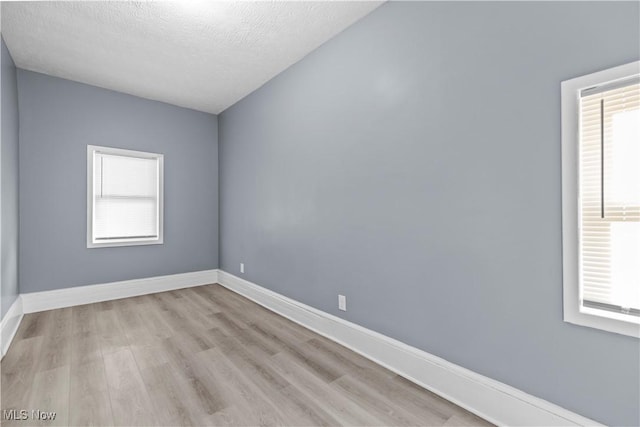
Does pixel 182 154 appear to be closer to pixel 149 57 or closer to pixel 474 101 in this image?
pixel 149 57

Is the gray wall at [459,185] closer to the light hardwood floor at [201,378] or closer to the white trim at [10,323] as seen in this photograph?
the light hardwood floor at [201,378]

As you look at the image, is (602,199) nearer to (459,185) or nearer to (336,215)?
(459,185)

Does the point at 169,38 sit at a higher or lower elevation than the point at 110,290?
higher

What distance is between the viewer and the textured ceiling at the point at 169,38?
2.30m

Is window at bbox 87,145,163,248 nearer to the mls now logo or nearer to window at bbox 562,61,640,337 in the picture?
the mls now logo

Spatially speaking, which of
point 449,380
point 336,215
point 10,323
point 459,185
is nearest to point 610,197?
point 459,185

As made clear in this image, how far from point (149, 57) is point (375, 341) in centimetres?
350

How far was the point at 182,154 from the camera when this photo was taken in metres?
4.46

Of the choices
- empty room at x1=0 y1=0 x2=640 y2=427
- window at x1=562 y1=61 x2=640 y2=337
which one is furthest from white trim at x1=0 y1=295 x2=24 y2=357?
window at x1=562 y1=61 x2=640 y2=337

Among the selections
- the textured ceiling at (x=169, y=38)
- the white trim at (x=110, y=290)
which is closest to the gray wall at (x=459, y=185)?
the textured ceiling at (x=169, y=38)

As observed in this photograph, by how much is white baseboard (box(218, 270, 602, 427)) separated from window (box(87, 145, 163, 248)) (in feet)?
9.27

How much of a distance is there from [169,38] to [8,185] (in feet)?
6.73

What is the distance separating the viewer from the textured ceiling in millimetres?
2301

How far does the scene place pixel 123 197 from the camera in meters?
4.05
